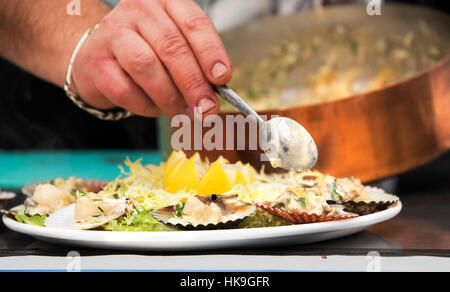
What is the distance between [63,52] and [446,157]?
1.18 metres

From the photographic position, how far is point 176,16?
0.90 meters

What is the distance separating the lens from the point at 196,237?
67 centimetres

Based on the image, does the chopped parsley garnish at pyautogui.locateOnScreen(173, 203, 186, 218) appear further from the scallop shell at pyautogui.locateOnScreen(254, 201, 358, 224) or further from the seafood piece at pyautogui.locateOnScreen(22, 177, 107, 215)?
the seafood piece at pyautogui.locateOnScreen(22, 177, 107, 215)

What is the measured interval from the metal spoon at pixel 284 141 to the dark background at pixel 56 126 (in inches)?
25.6

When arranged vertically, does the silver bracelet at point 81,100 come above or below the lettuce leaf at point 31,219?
above

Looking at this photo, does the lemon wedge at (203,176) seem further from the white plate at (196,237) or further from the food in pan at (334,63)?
the food in pan at (334,63)

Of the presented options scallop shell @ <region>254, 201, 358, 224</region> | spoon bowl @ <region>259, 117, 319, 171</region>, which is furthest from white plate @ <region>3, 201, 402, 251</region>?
spoon bowl @ <region>259, 117, 319, 171</region>

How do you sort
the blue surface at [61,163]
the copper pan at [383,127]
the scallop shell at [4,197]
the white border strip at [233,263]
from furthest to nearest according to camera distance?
the blue surface at [61,163], the copper pan at [383,127], the scallop shell at [4,197], the white border strip at [233,263]

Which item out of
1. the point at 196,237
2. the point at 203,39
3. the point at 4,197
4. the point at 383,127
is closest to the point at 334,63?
the point at 383,127

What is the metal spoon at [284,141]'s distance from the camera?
2.66ft

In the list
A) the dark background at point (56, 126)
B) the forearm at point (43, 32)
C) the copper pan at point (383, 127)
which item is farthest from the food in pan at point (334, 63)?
the forearm at point (43, 32)
